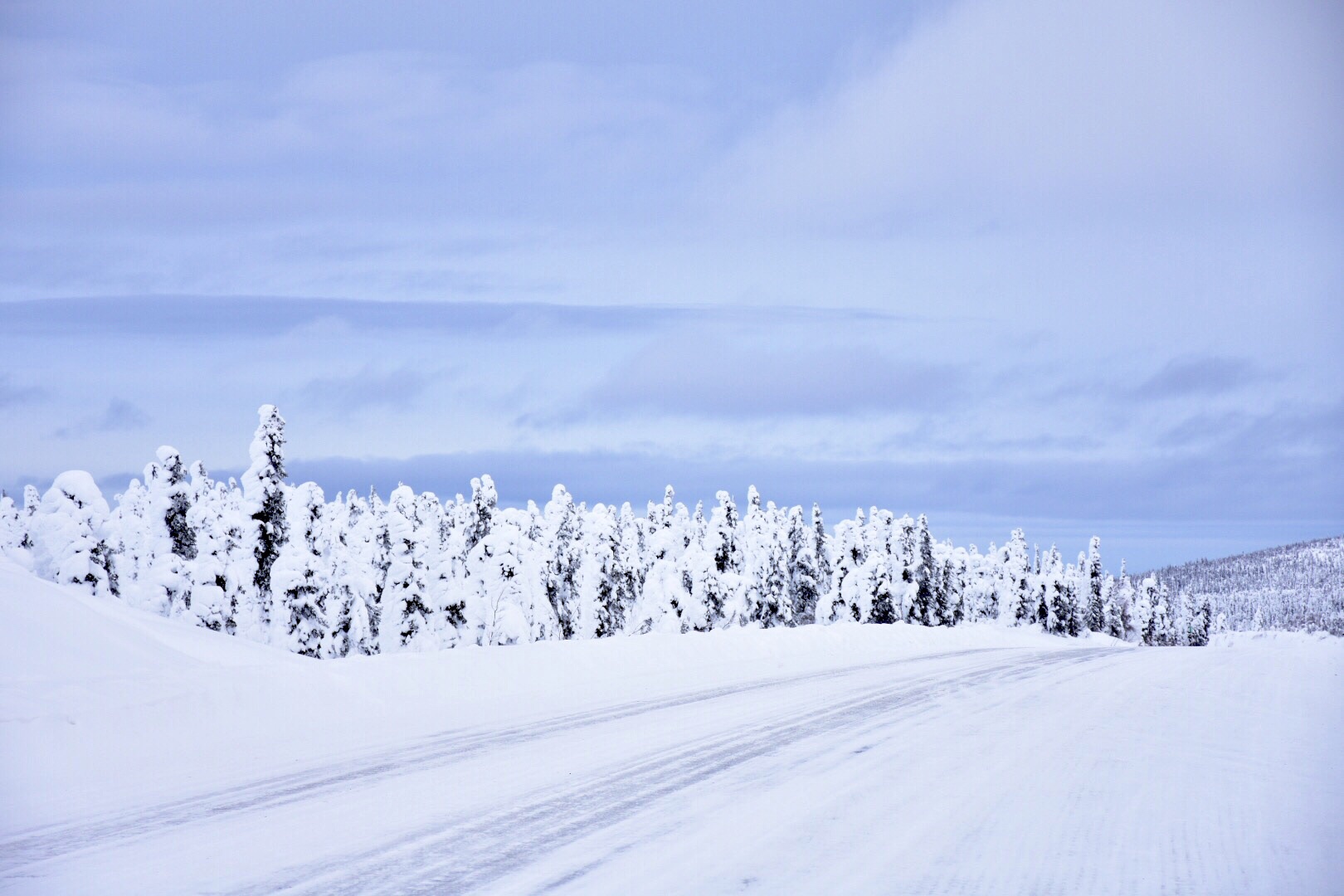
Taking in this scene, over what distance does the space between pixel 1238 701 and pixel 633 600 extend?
6381 cm

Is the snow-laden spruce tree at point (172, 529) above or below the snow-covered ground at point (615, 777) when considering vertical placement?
above

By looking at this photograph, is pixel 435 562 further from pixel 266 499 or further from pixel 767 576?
pixel 767 576

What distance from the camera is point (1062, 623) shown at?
11650cm

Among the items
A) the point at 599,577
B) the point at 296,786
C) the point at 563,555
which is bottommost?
the point at 296,786

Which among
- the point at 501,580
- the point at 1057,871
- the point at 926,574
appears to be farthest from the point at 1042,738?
the point at 926,574

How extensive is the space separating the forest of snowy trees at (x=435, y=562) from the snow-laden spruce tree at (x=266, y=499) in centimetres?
6

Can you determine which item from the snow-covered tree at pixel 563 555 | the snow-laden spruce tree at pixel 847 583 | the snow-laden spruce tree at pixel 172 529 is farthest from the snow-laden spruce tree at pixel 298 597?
the snow-laden spruce tree at pixel 847 583

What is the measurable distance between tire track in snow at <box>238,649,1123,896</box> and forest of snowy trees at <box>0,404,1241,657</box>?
3214 centimetres

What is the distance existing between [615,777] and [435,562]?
48.7 metres

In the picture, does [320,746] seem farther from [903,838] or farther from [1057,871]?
[1057,871]

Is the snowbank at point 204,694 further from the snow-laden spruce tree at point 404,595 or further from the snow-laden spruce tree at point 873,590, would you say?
the snow-laden spruce tree at point 873,590

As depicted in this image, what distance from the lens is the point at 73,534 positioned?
42.1 metres

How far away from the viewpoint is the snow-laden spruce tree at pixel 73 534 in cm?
4156

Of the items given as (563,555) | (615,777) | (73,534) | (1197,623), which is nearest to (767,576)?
(563,555)
